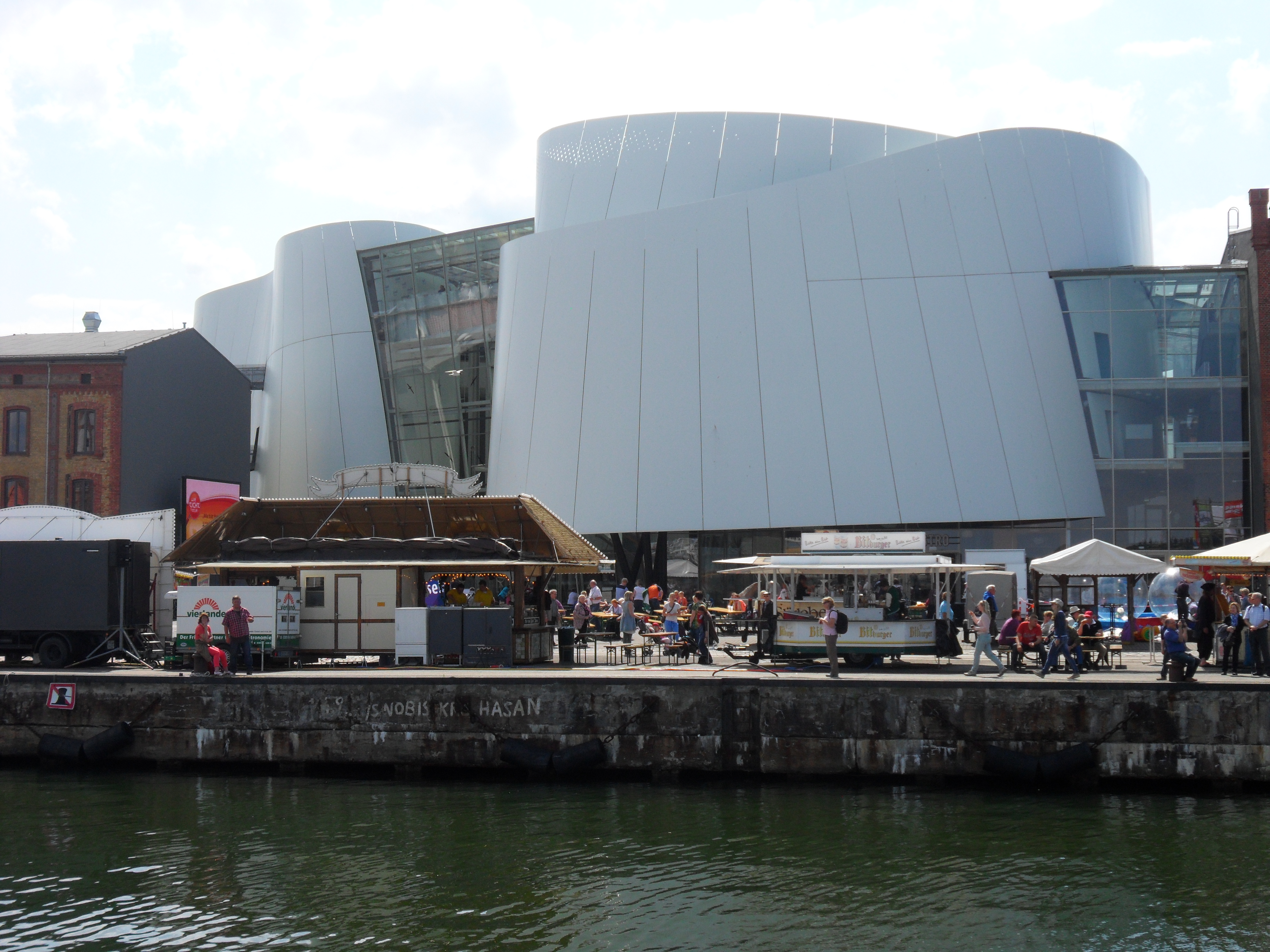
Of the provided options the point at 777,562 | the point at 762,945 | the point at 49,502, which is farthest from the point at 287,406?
the point at 762,945

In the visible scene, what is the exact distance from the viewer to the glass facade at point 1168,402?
135ft

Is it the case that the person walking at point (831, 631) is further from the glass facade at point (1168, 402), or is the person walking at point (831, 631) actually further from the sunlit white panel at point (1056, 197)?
the sunlit white panel at point (1056, 197)

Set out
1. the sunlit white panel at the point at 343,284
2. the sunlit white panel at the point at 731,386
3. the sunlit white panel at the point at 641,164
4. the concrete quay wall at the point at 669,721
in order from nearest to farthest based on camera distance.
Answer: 1. the concrete quay wall at the point at 669,721
2. the sunlit white panel at the point at 731,386
3. the sunlit white panel at the point at 641,164
4. the sunlit white panel at the point at 343,284

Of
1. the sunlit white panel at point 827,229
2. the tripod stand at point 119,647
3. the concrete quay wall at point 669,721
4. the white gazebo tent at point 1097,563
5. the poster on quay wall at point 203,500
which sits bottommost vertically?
the concrete quay wall at point 669,721

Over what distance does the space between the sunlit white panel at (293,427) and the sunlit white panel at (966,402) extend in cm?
3164

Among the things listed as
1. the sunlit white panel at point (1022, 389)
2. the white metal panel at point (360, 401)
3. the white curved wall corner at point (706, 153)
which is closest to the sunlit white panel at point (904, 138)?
the white curved wall corner at point (706, 153)

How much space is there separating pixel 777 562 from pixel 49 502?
2963 cm

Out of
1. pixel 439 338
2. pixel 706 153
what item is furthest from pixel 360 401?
pixel 706 153

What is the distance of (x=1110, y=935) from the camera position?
12594mm

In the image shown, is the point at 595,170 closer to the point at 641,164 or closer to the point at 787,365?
the point at 641,164

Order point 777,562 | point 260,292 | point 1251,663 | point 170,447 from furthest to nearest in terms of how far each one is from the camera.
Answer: point 260,292
point 170,447
point 777,562
point 1251,663

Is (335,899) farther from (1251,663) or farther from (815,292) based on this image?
(815,292)

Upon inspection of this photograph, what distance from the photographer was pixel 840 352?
138 ft

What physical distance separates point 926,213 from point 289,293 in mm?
32926
